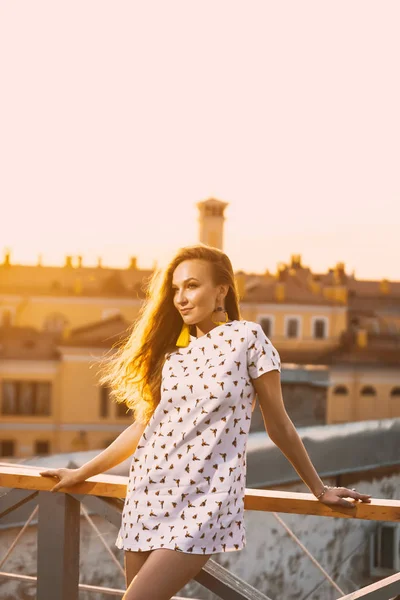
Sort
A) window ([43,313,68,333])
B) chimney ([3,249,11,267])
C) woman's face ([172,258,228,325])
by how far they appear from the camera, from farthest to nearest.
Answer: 1. chimney ([3,249,11,267])
2. window ([43,313,68,333])
3. woman's face ([172,258,228,325])

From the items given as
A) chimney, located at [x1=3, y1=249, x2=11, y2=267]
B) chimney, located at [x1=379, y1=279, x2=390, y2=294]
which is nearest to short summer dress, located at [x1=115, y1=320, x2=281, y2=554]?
chimney, located at [x1=3, y1=249, x2=11, y2=267]

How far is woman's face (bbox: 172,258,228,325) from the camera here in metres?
2.20

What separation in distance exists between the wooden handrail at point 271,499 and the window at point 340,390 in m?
38.3

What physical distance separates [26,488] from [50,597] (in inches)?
12.6

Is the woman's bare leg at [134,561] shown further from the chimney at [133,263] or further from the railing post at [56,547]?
the chimney at [133,263]

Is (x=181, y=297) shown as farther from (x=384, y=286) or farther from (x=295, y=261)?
(x=384, y=286)

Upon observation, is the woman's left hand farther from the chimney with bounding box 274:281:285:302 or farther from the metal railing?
the chimney with bounding box 274:281:285:302

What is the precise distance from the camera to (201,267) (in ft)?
7.25

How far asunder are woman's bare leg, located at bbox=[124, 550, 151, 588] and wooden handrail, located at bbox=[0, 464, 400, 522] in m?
0.29

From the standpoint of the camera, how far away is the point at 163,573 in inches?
77.1

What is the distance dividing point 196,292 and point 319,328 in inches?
1677

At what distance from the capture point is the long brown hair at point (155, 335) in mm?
2223

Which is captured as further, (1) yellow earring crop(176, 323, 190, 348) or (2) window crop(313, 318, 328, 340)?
(2) window crop(313, 318, 328, 340)

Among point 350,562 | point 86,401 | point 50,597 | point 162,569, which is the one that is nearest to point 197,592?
point 350,562
